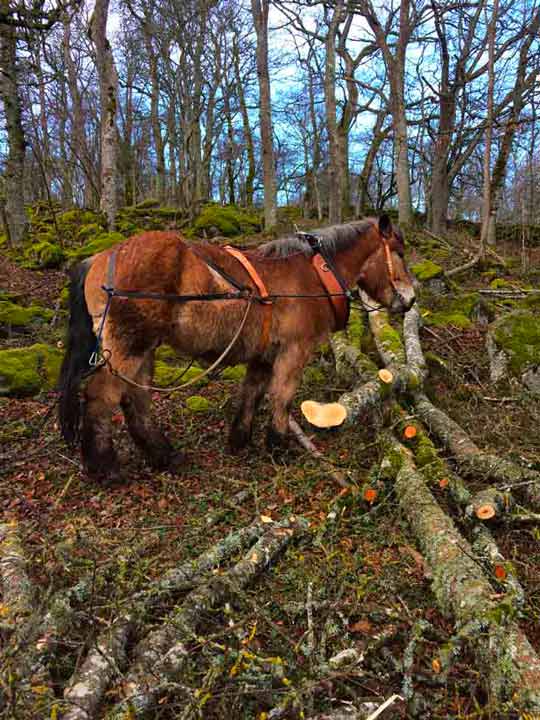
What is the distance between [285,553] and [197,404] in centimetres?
278

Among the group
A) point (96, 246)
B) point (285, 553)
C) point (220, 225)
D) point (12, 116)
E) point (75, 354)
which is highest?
point (12, 116)

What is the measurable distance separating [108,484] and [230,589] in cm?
180

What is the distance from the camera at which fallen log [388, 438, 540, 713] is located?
205 cm

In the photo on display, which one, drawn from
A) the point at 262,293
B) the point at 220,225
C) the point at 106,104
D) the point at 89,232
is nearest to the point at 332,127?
the point at 220,225

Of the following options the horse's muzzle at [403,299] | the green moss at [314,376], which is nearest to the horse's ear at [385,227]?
the horse's muzzle at [403,299]

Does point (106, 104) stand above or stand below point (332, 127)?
above

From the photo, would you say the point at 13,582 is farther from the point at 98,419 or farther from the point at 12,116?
the point at 12,116

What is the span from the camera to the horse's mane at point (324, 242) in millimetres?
4488

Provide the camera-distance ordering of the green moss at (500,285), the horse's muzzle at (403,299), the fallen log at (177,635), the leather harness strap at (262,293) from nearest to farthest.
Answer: the fallen log at (177,635), the leather harness strap at (262,293), the horse's muzzle at (403,299), the green moss at (500,285)

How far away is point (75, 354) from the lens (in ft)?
12.5

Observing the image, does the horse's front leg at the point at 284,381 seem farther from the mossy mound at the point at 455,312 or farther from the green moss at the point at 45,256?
the green moss at the point at 45,256

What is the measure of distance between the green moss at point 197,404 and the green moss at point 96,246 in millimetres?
5960

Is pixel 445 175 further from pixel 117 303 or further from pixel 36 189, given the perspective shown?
pixel 36 189

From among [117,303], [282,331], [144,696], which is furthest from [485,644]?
[117,303]
